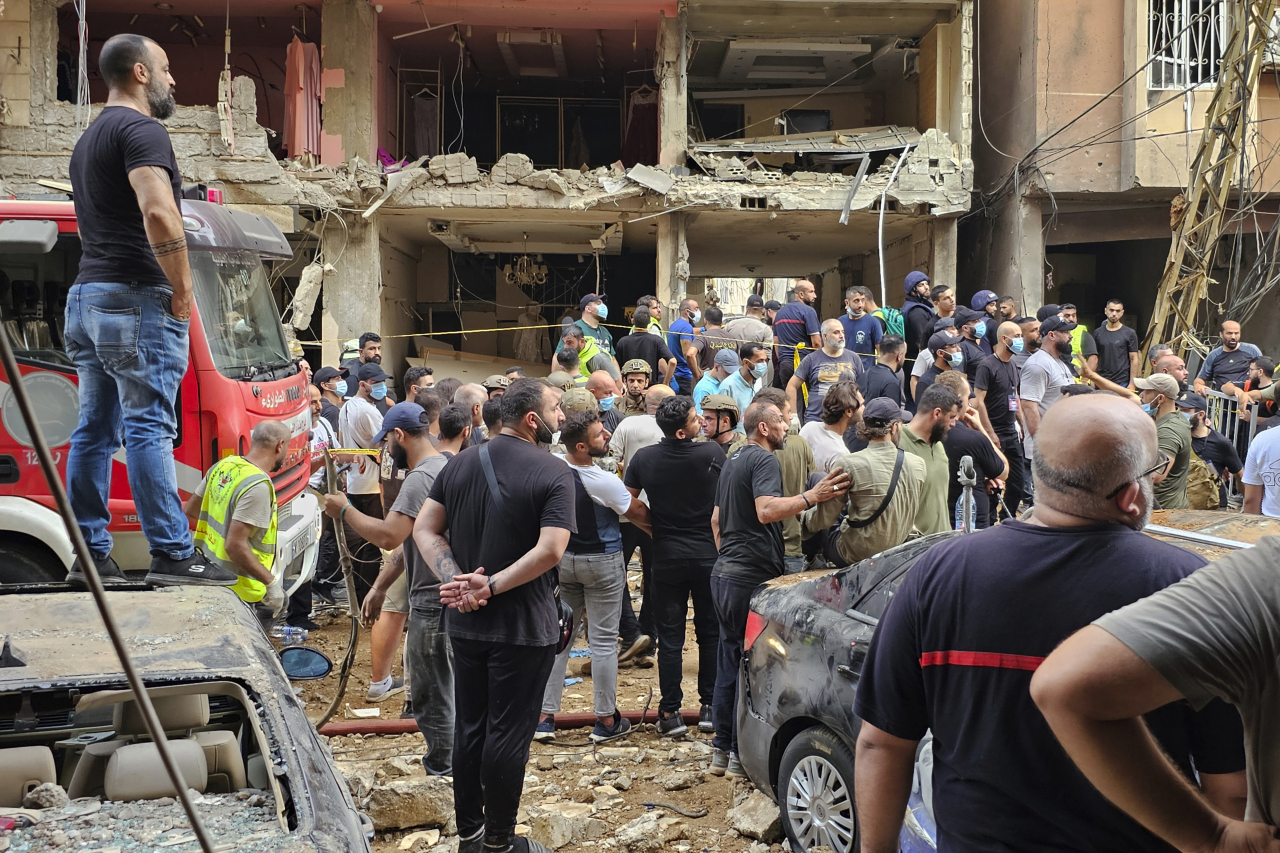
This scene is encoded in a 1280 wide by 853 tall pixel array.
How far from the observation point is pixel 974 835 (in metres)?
2.13

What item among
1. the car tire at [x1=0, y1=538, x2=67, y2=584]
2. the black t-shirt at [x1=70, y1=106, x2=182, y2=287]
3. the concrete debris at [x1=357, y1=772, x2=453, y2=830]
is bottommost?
the concrete debris at [x1=357, y1=772, x2=453, y2=830]

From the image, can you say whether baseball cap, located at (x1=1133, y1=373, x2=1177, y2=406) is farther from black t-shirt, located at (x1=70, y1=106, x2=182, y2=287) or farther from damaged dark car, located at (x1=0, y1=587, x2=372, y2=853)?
damaged dark car, located at (x1=0, y1=587, x2=372, y2=853)

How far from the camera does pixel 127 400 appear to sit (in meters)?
4.10

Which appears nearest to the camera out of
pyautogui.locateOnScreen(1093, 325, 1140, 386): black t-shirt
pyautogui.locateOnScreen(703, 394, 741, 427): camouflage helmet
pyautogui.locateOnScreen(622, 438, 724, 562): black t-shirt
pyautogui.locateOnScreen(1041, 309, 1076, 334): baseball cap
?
pyautogui.locateOnScreen(622, 438, 724, 562): black t-shirt

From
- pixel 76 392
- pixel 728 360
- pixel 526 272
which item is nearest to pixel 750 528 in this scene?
pixel 76 392

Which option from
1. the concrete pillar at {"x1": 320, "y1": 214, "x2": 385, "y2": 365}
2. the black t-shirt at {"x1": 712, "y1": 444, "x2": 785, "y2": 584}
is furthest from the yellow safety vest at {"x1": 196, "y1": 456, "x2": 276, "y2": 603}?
the concrete pillar at {"x1": 320, "y1": 214, "x2": 385, "y2": 365}

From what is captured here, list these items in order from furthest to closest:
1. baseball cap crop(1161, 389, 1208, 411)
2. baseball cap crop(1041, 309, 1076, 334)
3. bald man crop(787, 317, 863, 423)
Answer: baseball cap crop(1041, 309, 1076, 334) → bald man crop(787, 317, 863, 423) → baseball cap crop(1161, 389, 1208, 411)

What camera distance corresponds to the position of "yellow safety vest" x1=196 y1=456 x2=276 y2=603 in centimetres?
538

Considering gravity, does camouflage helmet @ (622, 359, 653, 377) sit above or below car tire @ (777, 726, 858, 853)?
above

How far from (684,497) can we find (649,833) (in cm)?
195

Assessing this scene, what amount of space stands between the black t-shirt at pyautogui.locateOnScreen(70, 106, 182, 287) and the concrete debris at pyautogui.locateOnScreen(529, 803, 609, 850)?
9.76 feet

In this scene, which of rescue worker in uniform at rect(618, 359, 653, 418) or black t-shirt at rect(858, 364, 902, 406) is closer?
rescue worker in uniform at rect(618, 359, 653, 418)

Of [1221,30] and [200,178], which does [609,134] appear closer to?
[200,178]

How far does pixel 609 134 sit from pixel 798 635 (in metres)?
17.3
